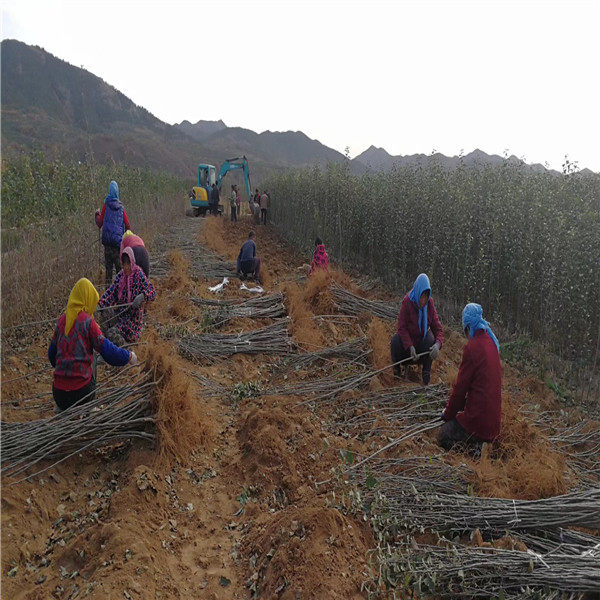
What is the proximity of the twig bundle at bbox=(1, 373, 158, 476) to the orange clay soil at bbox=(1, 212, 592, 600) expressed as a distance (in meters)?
0.14

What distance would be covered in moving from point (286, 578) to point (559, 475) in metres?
2.20

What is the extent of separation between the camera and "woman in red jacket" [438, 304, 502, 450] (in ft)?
11.4

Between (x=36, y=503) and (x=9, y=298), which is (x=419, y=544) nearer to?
(x=36, y=503)

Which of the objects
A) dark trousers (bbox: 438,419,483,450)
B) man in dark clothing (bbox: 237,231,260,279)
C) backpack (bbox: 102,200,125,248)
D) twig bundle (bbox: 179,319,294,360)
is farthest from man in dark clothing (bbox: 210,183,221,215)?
dark trousers (bbox: 438,419,483,450)

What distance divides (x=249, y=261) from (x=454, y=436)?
617 centimetres

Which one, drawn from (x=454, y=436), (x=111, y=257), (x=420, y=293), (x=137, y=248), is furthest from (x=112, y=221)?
(x=454, y=436)

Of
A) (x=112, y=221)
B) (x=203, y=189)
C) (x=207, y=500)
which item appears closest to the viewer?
(x=207, y=500)

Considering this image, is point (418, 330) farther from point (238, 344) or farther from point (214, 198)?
point (214, 198)

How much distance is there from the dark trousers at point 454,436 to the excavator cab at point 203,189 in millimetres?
19838

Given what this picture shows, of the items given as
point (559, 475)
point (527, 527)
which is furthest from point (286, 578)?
point (559, 475)

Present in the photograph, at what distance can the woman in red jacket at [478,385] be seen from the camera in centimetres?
346

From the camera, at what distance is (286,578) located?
2.41 m

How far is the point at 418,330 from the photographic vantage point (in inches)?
194

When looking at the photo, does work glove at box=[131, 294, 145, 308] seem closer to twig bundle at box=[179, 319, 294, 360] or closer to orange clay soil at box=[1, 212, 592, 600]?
orange clay soil at box=[1, 212, 592, 600]
